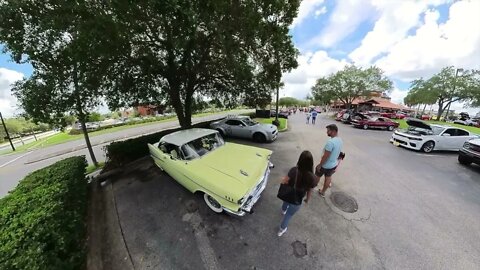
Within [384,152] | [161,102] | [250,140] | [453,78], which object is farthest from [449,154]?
[453,78]

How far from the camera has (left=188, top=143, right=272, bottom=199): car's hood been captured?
144 inches

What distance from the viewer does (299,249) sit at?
10.7ft

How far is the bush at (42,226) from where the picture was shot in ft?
6.81

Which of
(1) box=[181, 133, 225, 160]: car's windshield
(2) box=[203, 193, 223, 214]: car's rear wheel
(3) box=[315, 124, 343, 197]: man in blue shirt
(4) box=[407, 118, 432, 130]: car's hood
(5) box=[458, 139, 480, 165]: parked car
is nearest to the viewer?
(3) box=[315, 124, 343, 197]: man in blue shirt

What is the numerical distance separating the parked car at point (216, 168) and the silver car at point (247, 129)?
5.17 metres

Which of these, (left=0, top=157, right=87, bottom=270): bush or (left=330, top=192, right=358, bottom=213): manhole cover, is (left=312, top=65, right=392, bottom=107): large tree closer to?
(left=330, top=192, right=358, bottom=213): manhole cover

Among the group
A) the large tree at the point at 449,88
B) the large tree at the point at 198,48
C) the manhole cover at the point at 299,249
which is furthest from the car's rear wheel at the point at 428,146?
the large tree at the point at 449,88

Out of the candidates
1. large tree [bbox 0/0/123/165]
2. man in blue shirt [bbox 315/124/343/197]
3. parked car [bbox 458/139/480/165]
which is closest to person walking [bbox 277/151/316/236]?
man in blue shirt [bbox 315/124/343/197]

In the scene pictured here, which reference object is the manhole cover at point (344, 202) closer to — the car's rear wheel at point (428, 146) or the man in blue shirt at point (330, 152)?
the man in blue shirt at point (330, 152)

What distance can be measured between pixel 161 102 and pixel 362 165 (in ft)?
35.6

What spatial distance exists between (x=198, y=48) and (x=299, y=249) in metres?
8.17

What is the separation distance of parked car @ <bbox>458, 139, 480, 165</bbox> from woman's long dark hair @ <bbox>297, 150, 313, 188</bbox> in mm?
8048

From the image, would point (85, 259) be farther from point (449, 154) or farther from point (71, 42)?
point (449, 154)

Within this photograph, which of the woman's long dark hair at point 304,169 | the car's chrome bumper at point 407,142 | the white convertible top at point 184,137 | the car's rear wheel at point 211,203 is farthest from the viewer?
the car's chrome bumper at point 407,142
